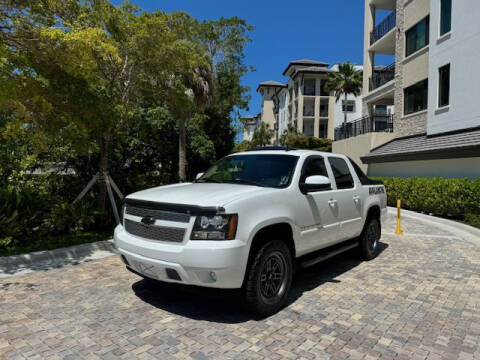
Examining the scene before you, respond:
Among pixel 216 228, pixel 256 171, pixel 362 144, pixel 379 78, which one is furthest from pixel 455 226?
pixel 379 78

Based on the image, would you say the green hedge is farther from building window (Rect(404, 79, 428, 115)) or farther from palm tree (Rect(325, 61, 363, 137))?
palm tree (Rect(325, 61, 363, 137))

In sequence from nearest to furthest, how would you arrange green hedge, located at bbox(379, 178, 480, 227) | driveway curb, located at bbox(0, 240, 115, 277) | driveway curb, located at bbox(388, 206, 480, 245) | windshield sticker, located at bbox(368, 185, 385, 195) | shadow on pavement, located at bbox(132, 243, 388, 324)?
shadow on pavement, located at bbox(132, 243, 388, 324)
driveway curb, located at bbox(0, 240, 115, 277)
windshield sticker, located at bbox(368, 185, 385, 195)
driveway curb, located at bbox(388, 206, 480, 245)
green hedge, located at bbox(379, 178, 480, 227)

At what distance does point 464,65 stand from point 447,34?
1889 millimetres

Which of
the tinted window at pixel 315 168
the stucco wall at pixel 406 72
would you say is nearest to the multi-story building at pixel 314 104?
the stucco wall at pixel 406 72

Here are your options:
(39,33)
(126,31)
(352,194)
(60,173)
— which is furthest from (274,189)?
(60,173)

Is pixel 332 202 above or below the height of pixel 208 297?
above

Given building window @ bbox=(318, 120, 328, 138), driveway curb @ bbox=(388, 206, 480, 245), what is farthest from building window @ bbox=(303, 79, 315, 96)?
driveway curb @ bbox=(388, 206, 480, 245)

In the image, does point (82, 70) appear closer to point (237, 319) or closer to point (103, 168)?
point (103, 168)

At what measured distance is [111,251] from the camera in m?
7.11

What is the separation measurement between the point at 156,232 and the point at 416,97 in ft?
60.9

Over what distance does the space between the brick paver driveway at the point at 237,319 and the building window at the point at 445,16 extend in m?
13.8

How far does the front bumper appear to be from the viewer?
137 inches

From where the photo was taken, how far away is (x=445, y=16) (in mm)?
15648

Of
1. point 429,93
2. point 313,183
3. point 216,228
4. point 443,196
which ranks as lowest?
point 443,196
